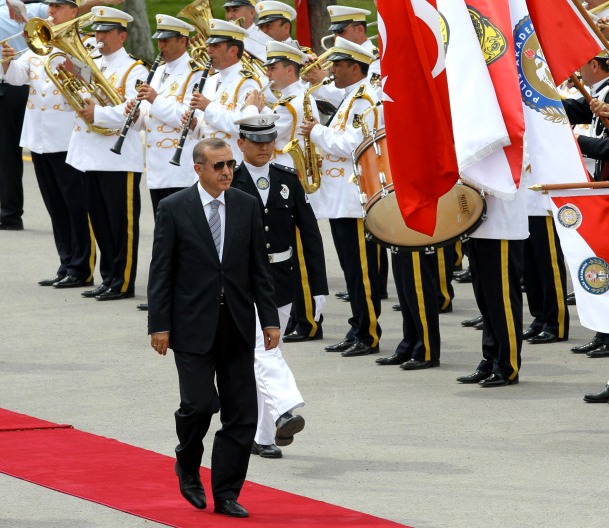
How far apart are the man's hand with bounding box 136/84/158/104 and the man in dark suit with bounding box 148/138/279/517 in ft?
14.8

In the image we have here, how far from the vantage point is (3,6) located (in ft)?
47.8

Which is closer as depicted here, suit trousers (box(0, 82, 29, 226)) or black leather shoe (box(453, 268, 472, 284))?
black leather shoe (box(453, 268, 472, 284))

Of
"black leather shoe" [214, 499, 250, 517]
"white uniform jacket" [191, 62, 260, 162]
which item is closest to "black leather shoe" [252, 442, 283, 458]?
"black leather shoe" [214, 499, 250, 517]

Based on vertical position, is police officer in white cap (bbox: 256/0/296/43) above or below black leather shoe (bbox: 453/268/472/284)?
above

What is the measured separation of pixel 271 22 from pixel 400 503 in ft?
20.7

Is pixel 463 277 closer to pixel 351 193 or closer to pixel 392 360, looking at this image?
pixel 351 193

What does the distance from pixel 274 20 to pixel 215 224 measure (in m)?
5.70

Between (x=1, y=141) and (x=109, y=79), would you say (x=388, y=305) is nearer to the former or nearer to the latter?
(x=109, y=79)

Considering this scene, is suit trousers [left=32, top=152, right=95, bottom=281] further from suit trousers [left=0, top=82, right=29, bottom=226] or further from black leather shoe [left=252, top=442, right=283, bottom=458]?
black leather shoe [left=252, top=442, right=283, bottom=458]

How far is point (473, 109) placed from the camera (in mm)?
6863

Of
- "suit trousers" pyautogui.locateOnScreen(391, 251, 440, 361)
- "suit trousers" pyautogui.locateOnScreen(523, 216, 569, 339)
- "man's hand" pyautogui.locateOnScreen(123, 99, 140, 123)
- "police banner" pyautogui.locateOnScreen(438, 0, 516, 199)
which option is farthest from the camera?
"man's hand" pyautogui.locateOnScreen(123, 99, 140, 123)

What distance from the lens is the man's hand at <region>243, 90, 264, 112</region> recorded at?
9.70 metres

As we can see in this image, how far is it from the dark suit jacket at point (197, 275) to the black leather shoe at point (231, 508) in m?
0.68

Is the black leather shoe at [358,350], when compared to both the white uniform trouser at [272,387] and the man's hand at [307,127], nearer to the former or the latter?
the man's hand at [307,127]
